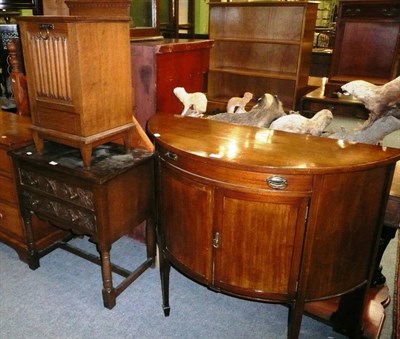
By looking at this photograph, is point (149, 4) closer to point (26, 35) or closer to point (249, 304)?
point (26, 35)

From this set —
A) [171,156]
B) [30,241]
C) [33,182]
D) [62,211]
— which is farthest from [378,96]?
[30,241]

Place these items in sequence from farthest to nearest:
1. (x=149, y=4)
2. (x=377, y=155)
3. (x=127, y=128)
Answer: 1. (x=149, y=4)
2. (x=127, y=128)
3. (x=377, y=155)

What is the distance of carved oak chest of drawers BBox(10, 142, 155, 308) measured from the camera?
67.4 inches

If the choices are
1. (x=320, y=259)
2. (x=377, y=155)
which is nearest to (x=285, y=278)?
(x=320, y=259)

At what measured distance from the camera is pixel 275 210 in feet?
4.44

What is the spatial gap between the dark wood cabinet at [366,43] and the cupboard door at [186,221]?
7.77 feet

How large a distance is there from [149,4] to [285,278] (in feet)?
6.65

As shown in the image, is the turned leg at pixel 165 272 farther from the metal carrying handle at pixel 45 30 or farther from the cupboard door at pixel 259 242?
the metal carrying handle at pixel 45 30

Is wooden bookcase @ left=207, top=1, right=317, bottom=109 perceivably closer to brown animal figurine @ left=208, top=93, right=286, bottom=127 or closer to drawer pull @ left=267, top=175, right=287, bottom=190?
brown animal figurine @ left=208, top=93, right=286, bottom=127

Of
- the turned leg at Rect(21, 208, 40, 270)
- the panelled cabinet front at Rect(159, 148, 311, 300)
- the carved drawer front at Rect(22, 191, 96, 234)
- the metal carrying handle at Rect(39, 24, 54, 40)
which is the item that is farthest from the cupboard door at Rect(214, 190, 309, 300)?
the turned leg at Rect(21, 208, 40, 270)

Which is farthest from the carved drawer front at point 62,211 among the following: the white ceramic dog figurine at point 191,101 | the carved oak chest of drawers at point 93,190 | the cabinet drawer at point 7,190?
the white ceramic dog figurine at point 191,101

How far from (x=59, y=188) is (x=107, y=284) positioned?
21.4 inches

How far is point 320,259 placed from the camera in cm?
143

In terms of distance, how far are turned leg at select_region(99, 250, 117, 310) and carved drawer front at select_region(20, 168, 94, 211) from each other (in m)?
0.28
